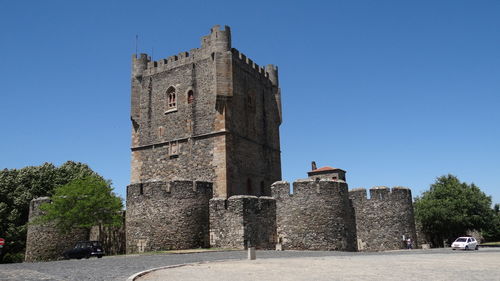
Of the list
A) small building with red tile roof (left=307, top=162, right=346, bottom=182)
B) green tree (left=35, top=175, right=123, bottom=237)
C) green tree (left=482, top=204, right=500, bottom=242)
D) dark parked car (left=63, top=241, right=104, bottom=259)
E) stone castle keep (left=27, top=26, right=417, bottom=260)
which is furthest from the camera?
small building with red tile roof (left=307, top=162, right=346, bottom=182)

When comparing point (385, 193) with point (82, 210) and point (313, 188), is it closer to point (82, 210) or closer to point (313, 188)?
point (313, 188)

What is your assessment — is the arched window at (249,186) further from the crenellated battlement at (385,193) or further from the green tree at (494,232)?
the green tree at (494,232)

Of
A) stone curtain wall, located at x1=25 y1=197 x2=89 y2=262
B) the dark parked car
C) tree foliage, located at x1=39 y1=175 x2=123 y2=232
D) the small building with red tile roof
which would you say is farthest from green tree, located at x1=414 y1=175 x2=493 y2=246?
the small building with red tile roof

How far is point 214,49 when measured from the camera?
31.8 meters

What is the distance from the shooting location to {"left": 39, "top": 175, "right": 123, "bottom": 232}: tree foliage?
2553 centimetres

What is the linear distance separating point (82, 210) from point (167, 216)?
17.5 ft

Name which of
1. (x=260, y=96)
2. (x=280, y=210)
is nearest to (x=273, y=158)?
(x=260, y=96)

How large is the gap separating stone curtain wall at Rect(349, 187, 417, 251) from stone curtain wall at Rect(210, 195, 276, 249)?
5972 mm

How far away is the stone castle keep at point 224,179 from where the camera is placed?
23375 mm

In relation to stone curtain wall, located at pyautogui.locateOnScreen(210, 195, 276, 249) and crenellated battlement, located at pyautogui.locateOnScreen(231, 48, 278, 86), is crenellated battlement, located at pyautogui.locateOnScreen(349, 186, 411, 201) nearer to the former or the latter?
stone curtain wall, located at pyautogui.locateOnScreen(210, 195, 276, 249)

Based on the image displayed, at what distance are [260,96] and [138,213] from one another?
15397mm

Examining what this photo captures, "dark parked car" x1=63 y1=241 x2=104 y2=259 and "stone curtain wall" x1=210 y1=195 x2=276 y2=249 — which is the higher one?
"stone curtain wall" x1=210 y1=195 x2=276 y2=249

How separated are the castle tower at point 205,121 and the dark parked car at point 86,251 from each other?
958 cm

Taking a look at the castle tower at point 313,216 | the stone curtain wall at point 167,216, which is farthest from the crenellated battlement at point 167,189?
the castle tower at point 313,216
